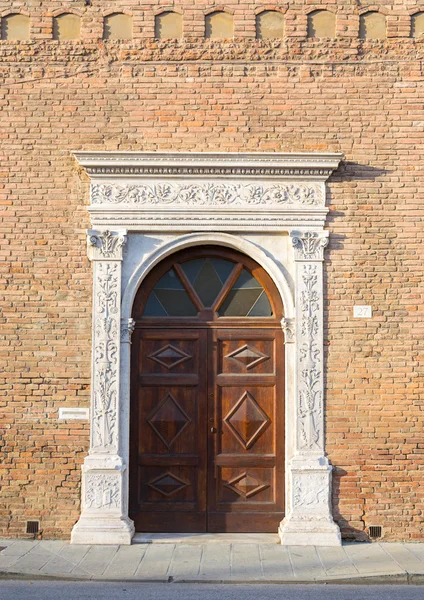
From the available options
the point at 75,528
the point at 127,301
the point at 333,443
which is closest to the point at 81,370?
the point at 127,301

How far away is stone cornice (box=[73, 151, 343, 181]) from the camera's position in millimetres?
8945

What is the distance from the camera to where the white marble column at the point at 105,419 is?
864cm

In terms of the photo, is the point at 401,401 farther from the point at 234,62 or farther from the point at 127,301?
the point at 234,62

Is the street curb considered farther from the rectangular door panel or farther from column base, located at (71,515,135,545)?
the rectangular door panel

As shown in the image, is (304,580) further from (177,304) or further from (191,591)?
(177,304)

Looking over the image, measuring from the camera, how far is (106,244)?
29.6ft

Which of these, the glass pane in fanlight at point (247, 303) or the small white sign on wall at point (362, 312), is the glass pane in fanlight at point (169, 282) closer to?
the glass pane in fanlight at point (247, 303)

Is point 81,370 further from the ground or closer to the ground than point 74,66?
closer to the ground

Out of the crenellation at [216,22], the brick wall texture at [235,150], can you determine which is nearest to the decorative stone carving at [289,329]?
the brick wall texture at [235,150]

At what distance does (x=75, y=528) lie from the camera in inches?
340

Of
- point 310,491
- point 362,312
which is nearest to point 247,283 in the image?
point 362,312

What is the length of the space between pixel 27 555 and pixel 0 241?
3577 millimetres

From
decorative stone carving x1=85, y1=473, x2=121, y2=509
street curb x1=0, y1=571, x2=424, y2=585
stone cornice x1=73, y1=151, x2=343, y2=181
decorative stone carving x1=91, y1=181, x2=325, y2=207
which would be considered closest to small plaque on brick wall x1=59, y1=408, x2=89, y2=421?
decorative stone carving x1=85, y1=473, x2=121, y2=509

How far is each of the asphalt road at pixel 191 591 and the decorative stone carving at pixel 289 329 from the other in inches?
110
